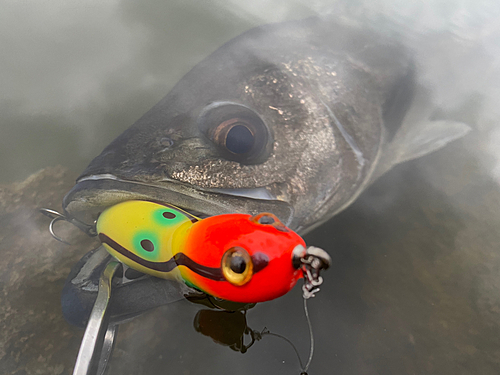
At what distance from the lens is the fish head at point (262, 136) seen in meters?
1.26

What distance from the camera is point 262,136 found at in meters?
1.48

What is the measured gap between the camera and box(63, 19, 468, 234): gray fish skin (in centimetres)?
126

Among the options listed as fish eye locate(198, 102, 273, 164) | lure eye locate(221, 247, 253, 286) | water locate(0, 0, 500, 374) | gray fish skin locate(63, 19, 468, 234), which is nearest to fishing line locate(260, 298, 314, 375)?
water locate(0, 0, 500, 374)

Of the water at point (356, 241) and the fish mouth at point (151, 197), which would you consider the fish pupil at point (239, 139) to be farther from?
the water at point (356, 241)

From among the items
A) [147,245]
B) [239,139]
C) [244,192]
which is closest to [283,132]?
[239,139]

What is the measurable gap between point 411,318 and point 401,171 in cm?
89

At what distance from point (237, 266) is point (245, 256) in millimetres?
32

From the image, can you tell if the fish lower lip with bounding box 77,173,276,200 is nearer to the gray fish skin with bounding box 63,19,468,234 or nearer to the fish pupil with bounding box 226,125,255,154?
the gray fish skin with bounding box 63,19,468,234

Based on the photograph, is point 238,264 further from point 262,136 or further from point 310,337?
point 262,136

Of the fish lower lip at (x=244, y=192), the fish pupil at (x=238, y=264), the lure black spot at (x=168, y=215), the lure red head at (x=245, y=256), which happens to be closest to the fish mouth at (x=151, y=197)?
the fish lower lip at (x=244, y=192)

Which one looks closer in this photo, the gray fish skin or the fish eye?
the gray fish skin

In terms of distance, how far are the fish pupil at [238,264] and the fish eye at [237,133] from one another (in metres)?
0.71

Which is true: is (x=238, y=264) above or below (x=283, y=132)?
above

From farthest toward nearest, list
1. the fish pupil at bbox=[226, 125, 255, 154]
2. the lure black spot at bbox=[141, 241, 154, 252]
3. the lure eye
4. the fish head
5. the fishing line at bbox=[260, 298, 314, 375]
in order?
1. the fish pupil at bbox=[226, 125, 255, 154]
2. the fish head
3. the fishing line at bbox=[260, 298, 314, 375]
4. the lure black spot at bbox=[141, 241, 154, 252]
5. the lure eye
